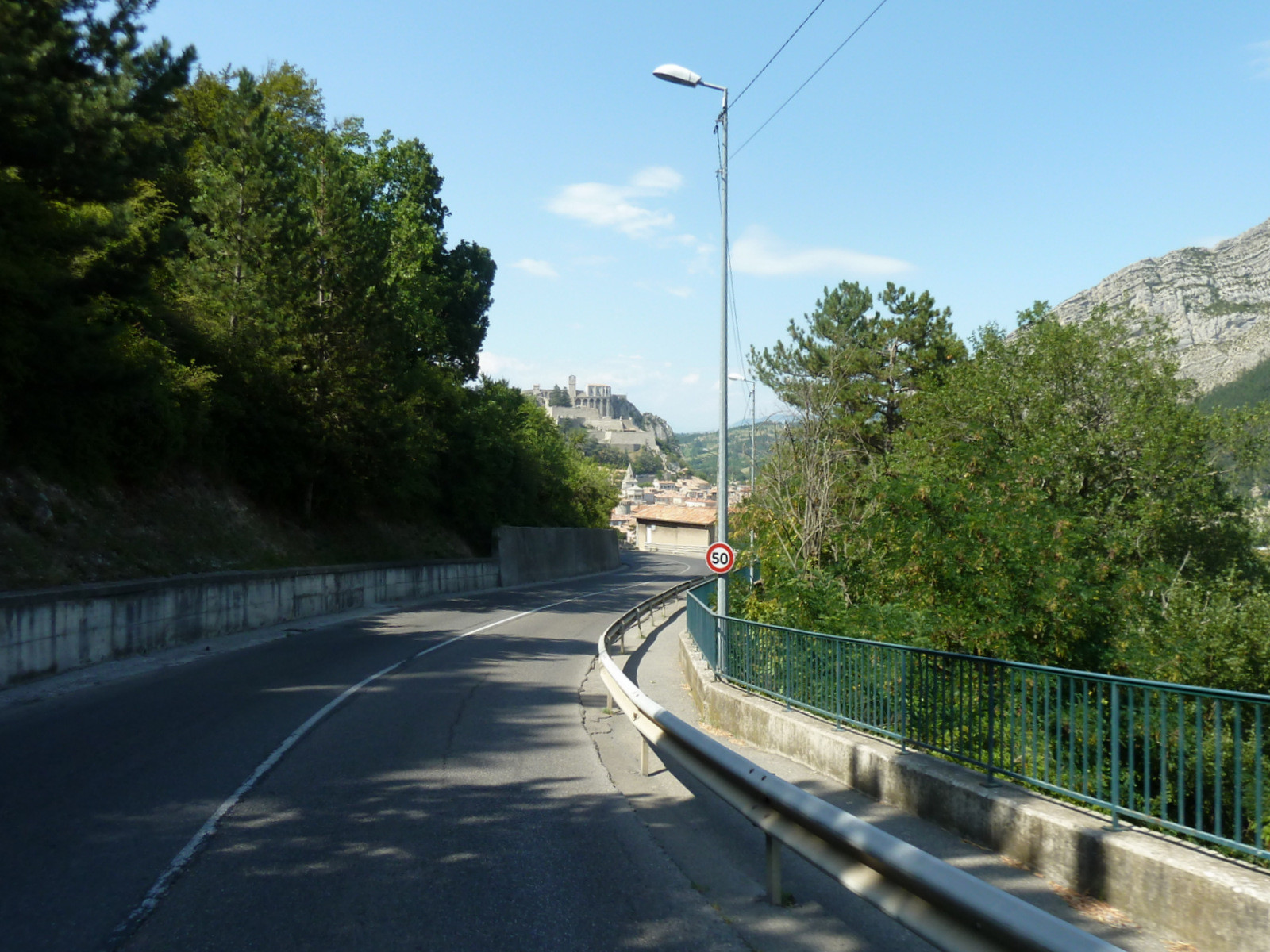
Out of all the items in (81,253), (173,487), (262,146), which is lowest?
(173,487)

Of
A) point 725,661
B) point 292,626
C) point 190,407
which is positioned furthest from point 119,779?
point 190,407

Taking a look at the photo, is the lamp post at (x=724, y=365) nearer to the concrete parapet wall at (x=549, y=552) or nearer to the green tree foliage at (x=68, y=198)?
the green tree foliage at (x=68, y=198)

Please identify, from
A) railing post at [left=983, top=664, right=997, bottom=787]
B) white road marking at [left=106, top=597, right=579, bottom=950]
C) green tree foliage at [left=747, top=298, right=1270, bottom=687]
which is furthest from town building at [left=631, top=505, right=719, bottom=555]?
railing post at [left=983, top=664, right=997, bottom=787]

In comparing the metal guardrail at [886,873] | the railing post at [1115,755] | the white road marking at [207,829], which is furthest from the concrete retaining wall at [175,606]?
the railing post at [1115,755]

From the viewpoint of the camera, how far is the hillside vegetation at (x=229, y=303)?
1427 cm

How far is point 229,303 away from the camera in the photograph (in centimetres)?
2502

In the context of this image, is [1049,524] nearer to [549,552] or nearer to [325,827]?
[325,827]

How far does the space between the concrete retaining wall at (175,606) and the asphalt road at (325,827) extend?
146cm

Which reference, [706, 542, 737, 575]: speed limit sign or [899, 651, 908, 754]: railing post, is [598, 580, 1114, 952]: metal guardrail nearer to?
[899, 651, 908, 754]: railing post

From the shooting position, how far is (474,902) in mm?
4688

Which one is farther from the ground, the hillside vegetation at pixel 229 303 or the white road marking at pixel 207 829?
the hillside vegetation at pixel 229 303

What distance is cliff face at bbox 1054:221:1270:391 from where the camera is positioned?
104000 mm

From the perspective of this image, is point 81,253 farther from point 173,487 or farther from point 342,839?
point 342,839

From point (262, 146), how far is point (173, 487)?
1071 cm
